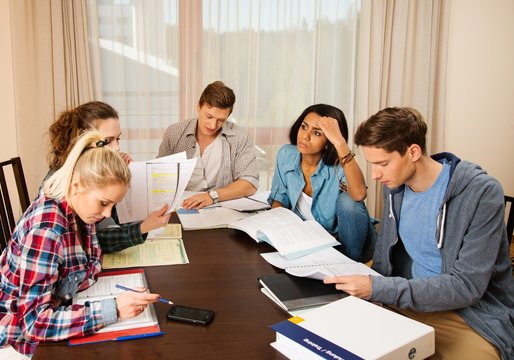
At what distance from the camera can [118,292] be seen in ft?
3.92

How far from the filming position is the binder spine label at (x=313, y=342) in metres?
0.87

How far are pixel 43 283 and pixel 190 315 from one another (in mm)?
327

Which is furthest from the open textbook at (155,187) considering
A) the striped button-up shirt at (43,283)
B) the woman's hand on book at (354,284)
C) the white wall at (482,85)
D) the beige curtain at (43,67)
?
the white wall at (482,85)

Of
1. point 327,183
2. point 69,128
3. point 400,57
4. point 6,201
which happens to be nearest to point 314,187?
point 327,183

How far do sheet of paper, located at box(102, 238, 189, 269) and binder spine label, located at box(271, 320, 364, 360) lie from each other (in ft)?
1.79

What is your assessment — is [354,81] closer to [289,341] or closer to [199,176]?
[199,176]

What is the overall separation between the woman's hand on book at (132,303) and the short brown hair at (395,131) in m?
0.77

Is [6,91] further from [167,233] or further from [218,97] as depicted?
[167,233]

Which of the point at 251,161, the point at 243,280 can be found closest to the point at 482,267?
the point at 243,280

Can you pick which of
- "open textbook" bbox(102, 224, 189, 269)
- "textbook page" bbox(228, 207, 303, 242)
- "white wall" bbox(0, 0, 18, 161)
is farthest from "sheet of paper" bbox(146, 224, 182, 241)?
"white wall" bbox(0, 0, 18, 161)

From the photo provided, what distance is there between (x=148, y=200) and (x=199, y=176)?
0.87 metres

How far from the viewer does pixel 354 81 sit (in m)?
3.66

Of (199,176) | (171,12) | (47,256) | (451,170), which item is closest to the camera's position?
(47,256)

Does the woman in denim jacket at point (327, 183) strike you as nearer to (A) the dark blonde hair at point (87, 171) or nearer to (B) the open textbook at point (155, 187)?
(B) the open textbook at point (155, 187)
